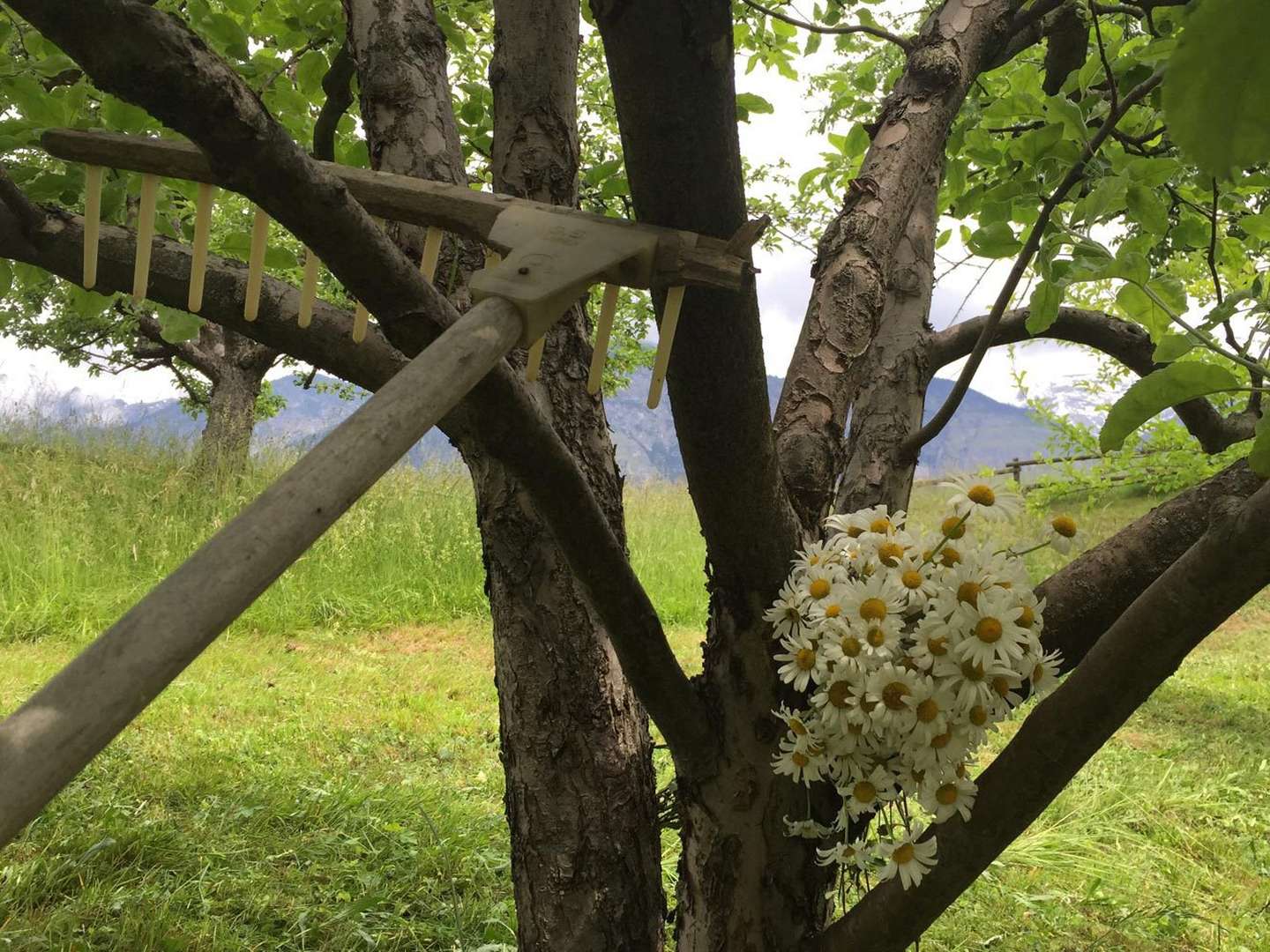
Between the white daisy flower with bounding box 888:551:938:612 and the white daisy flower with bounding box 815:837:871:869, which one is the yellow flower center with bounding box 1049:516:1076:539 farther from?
the white daisy flower with bounding box 815:837:871:869

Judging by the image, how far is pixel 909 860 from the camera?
50.4 inches

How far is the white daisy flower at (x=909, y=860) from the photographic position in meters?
1.27

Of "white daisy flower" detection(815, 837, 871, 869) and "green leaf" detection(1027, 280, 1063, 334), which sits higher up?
"green leaf" detection(1027, 280, 1063, 334)

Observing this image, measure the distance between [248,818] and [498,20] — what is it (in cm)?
306

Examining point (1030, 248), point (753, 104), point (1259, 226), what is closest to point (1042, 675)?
point (1030, 248)

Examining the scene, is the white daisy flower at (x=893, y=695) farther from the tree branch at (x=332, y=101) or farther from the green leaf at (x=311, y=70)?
the green leaf at (x=311, y=70)

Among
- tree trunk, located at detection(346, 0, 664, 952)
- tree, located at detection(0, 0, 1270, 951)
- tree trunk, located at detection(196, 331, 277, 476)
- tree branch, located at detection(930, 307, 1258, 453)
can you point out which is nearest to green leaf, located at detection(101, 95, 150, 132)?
tree, located at detection(0, 0, 1270, 951)

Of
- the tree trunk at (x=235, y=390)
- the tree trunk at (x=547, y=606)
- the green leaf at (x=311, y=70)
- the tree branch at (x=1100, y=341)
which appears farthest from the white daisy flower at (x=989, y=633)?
the tree trunk at (x=235, y=390)

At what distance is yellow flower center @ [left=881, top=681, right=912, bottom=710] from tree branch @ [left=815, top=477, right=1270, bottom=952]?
0.65 feet

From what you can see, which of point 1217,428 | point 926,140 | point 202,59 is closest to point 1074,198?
point 926,140

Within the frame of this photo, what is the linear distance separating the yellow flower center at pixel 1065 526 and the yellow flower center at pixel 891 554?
21 centimetres

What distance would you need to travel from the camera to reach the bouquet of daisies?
117 cm

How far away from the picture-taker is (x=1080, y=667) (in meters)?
1.19

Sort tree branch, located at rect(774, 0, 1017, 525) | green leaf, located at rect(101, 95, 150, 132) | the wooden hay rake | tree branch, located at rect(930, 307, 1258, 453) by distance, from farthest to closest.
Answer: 1. tree branch, located at rect(930, 307, 1258, 453)
2. tree branch, located at rect(774, 0, 1017, 525)
3. green leaf, located at rect(101, 95, 150, 132)
4. the wooden hay rake
